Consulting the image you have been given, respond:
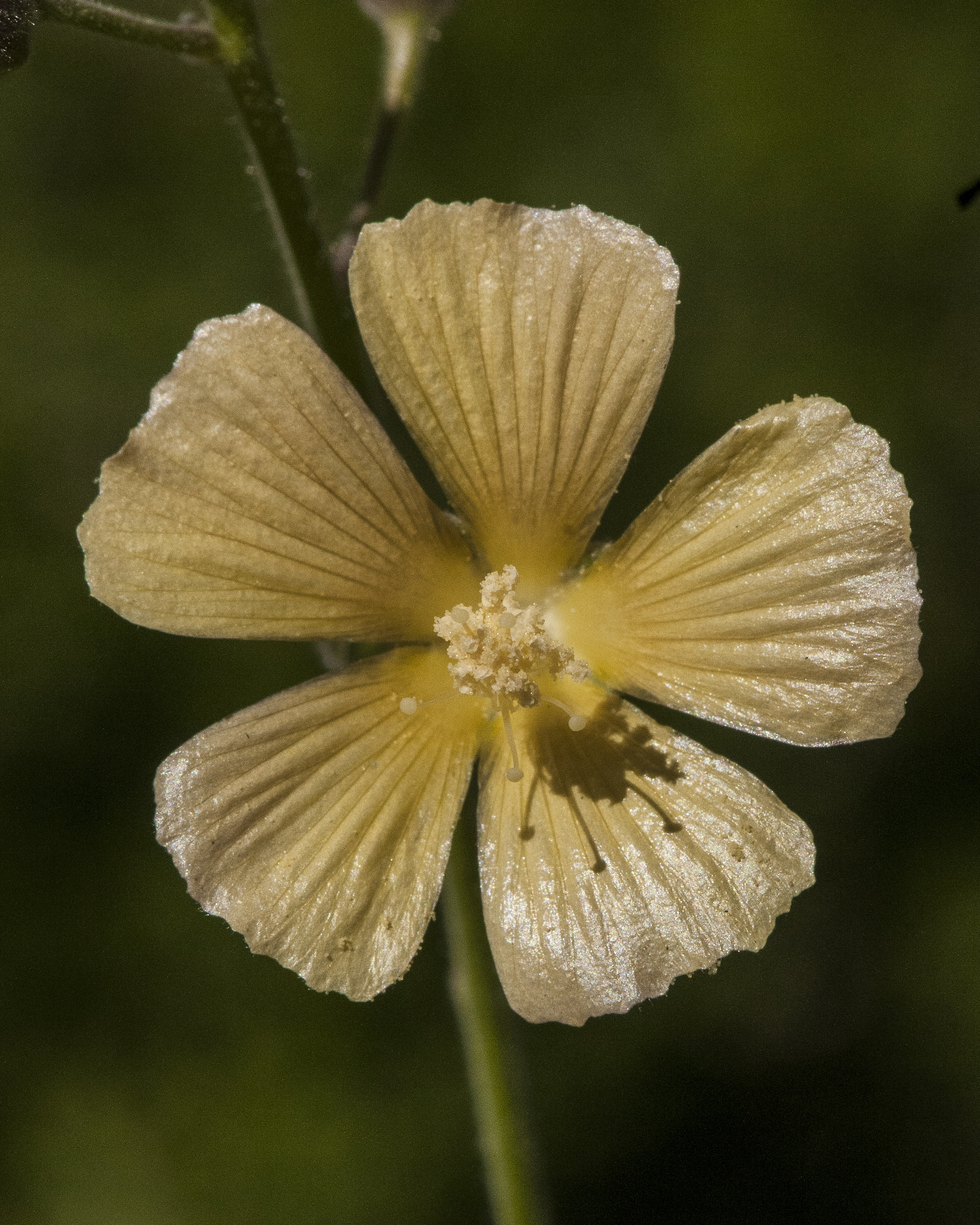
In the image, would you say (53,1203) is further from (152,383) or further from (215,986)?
(152,383)

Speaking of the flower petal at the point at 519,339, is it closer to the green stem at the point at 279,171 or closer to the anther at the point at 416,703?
the green stem at the point at 279,171

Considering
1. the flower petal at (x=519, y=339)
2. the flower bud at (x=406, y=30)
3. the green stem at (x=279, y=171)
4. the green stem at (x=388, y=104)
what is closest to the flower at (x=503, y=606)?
the flower petal at (x=519, y=339)

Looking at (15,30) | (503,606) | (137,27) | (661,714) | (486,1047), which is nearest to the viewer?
(15,30)

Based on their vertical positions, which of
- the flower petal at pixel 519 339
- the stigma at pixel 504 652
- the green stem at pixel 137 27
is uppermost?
the green stem at pixel 137 27

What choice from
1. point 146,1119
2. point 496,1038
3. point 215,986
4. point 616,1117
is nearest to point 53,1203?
point 146,1119

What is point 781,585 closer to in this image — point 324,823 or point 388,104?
point 324,823

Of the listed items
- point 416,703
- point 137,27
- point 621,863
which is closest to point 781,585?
point 621,863
